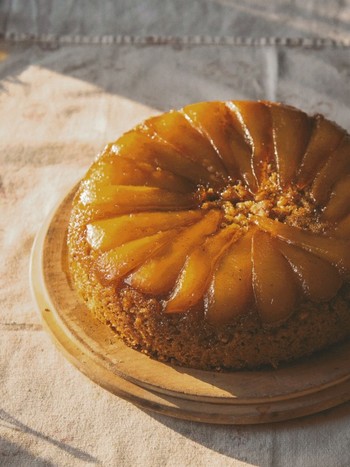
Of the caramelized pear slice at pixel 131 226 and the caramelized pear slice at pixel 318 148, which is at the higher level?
the caramelized pear slice at pixel 318 148

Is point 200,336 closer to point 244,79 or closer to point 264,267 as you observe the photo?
point 264,267

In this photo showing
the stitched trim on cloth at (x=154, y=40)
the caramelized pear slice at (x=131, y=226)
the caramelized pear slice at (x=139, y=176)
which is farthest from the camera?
the stitched trim on cloth at (x=154, y=40)

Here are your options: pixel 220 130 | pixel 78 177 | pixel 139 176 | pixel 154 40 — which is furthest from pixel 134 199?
pixel 154 40

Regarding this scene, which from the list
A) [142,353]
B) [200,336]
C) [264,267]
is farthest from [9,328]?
[264,267]

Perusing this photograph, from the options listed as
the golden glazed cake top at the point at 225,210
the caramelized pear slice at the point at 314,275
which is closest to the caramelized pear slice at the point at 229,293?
the golden glazed cake top at the point at 225,210

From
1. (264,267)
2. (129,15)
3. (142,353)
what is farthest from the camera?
(129,15)

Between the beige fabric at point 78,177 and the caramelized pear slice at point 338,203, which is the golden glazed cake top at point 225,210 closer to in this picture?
the caramelized pear slice at point 338,203

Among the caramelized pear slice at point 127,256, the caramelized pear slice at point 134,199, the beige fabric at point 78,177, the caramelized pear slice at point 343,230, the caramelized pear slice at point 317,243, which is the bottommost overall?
the beige fabric at point 78,177
